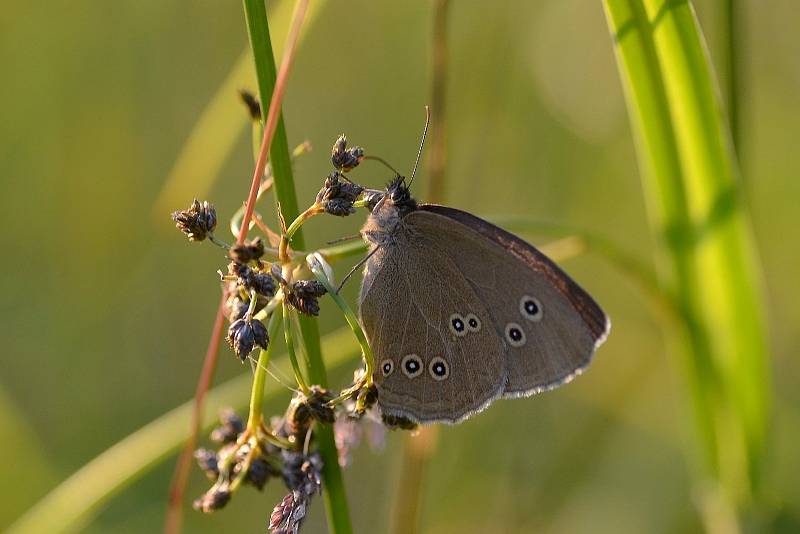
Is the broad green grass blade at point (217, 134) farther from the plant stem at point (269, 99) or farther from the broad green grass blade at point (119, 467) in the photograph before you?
the plant stem at point (269, 99)


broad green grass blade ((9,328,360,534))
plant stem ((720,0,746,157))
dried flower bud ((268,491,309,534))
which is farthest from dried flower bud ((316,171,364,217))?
plant stem ((720,0,746,157))

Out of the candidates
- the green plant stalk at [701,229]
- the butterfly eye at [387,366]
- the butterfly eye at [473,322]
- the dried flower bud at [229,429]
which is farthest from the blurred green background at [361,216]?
the dried flower bud at [229,429]

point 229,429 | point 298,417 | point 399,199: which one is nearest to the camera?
point 298,417

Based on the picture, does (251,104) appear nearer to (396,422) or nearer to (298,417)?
(298,417)

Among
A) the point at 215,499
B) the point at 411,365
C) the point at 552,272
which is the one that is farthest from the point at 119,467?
the point at 552,272

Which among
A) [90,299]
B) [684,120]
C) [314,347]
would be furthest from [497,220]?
[90,299]

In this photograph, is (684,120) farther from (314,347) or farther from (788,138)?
(788,138)

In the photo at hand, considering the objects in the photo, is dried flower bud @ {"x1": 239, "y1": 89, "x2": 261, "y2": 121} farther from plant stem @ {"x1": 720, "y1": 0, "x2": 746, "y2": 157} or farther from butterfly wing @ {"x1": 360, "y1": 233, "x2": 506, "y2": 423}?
plant stem @ {"x1": 720, "y1": 0, "x2": 746, "y2": 157}
